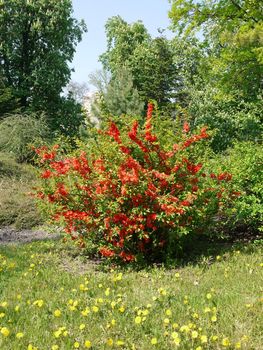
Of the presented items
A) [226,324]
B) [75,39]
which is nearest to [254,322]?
[226,324]

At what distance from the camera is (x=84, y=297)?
4.99 meters

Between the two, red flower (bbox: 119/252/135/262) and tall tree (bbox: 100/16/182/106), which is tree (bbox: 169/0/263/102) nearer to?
red flower (bbox: 119/252/135/262)

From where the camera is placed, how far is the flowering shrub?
630cm

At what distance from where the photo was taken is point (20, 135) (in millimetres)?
18500

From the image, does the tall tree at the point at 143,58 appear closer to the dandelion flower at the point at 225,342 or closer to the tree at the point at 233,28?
the tree at the point at 233,28

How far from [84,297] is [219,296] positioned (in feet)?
4.99

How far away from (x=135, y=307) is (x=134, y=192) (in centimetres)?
227

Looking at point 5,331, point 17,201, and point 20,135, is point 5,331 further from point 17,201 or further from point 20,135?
point 20,135

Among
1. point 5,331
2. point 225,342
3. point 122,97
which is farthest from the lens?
point 122,97

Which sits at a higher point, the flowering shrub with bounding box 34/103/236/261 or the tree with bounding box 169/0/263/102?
the tree with bounding box 169/0/263/102

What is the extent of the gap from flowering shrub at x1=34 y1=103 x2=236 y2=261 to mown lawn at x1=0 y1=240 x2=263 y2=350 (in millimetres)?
604

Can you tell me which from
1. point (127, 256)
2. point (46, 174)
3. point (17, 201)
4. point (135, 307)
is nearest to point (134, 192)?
point (127, 256)

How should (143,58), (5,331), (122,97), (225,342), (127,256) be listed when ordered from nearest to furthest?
(225,342) < (5,331) < (127,256) < (122,97) < (143,58)

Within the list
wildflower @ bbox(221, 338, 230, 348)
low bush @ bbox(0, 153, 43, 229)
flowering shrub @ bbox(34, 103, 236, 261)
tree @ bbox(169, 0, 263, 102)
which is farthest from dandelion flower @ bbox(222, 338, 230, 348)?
tree @ bbox(169, 0, 263, 102)
